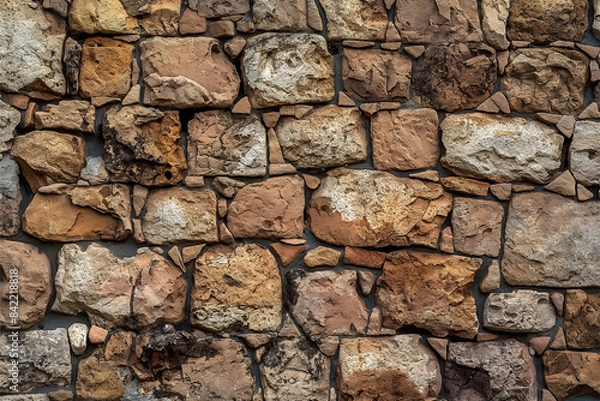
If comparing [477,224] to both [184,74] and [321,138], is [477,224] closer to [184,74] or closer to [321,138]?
[321,138]

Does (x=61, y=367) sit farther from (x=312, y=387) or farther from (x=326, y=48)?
(x=326, y=48)

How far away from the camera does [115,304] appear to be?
8.55 ft

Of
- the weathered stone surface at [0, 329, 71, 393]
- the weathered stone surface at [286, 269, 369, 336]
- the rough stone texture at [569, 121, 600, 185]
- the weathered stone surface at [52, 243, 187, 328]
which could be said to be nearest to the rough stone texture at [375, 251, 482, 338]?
the weathered stone surface at [286, 269, 369, 336]

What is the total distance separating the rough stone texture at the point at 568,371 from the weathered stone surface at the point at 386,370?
0.45m

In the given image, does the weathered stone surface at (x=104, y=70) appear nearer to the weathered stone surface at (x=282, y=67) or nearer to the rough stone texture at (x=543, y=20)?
the weathered stone surface at (x=282, y=67)

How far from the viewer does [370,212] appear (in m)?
2.68

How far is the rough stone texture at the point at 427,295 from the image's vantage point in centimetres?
267

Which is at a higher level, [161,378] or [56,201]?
[56,201]

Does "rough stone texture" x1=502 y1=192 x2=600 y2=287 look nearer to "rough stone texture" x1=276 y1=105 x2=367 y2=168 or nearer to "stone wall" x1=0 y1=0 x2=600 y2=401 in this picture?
"stone wall" x1=0 y1=0 x2=600 y2=401

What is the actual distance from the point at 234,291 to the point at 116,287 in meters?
0.44

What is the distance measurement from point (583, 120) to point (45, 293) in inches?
86.3

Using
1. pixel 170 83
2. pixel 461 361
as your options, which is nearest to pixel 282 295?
pixel 461 361

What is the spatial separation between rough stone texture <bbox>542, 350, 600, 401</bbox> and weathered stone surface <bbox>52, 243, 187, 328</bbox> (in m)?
1.45

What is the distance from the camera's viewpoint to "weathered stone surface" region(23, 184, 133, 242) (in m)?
2.59
